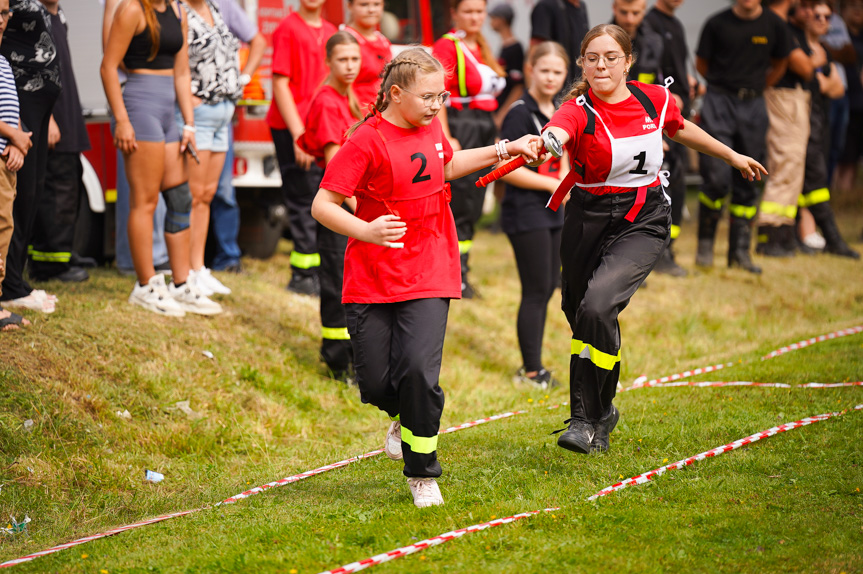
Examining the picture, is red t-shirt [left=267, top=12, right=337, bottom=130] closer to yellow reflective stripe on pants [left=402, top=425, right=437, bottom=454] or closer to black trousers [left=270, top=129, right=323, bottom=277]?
black trousers [left=270, top=129, right=323, bottom=277]

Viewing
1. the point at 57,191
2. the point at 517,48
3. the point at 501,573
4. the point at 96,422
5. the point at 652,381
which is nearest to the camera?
the point at 501,573

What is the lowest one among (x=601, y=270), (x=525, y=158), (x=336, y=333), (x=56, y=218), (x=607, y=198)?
(x=336, y=333)

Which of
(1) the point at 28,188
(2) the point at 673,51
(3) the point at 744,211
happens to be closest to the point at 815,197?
(3) the point at 744,211

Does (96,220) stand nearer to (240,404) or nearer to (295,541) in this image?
(240,404)

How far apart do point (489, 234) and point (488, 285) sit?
12.1 feet

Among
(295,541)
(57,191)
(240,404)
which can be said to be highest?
(57,191)

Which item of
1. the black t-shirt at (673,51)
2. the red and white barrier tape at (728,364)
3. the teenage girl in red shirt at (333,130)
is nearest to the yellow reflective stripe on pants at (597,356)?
the teenage girl in red shirt at (333,130)

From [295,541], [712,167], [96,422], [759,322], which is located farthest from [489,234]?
[295,541]

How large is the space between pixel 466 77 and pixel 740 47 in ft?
13.0

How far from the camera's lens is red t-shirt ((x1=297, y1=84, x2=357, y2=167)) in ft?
19.3

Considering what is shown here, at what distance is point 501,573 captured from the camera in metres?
3.39

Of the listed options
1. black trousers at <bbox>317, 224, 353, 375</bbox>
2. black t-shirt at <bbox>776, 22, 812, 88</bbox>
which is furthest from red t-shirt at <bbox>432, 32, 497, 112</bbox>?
black t-shirt at <bbox>776, 22, 812, 88</bbox>

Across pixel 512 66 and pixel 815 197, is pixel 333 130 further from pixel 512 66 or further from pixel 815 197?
pixel 815 197

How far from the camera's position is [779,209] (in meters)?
10.9
